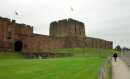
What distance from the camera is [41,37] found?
4997cm

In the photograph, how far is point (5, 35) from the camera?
42406mm

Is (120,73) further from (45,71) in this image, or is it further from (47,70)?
(45,71)

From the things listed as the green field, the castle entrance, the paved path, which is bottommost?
the paved path

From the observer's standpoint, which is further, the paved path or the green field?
the paved path

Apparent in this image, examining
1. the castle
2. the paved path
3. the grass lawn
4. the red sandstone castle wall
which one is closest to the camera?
the grass lawn

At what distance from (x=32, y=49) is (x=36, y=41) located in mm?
→ 2175

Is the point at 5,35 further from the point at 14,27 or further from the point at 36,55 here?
the point at 36,55

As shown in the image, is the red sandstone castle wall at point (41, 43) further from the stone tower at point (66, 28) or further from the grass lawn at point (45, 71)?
Result: the grass lawn at point (45, 71)

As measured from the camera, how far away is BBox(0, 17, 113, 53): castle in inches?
1682

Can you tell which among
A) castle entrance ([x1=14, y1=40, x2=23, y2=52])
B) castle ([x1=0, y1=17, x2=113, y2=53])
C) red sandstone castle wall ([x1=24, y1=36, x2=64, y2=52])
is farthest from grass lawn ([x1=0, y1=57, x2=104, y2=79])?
red sandstone castle wall ([x1=24, y1=36, x2=64, y2=52])

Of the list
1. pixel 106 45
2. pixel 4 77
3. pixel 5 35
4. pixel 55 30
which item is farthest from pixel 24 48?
pixel 106 45

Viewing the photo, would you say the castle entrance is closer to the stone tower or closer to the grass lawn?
the stone tower

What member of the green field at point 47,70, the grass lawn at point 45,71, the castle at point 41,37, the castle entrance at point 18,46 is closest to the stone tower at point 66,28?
the castle at point 41,37

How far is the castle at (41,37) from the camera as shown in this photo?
42719mm
